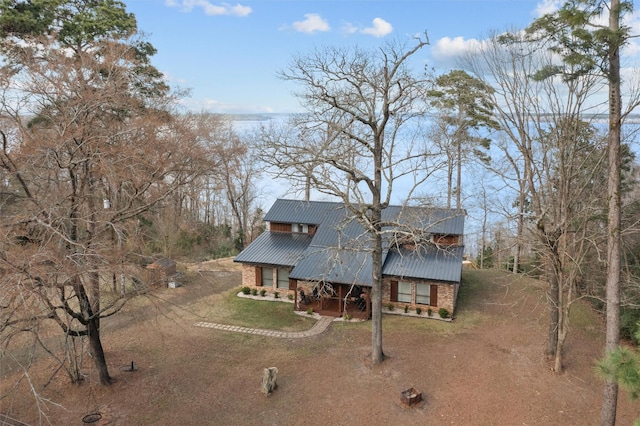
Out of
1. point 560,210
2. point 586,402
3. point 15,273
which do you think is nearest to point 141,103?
point 15,273

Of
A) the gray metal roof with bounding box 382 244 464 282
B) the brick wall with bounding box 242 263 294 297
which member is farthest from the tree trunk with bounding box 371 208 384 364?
the brick wall with bounding box 242 263 294 297

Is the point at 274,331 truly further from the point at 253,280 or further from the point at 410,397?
the point at 410,397

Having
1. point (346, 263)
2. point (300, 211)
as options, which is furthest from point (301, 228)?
point (346, 263)

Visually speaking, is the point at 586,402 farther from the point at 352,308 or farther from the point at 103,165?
the point at 103,165

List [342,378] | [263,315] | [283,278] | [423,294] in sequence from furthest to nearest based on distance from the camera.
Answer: [283,278], [423,294], [263,315], [342,378]

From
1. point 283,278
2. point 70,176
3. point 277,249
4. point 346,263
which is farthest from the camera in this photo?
point 277,249

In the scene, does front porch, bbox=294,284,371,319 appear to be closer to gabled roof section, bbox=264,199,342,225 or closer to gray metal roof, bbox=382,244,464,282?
gray metal roof, bbox=382,244,464,282
